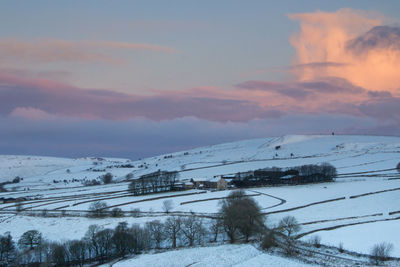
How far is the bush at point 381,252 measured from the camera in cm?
4116

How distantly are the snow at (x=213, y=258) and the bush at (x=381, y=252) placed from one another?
7.62 metres

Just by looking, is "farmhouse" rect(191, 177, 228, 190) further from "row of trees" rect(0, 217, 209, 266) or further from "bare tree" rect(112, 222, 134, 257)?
"bare tree" rect(112, 222, 134, 257)

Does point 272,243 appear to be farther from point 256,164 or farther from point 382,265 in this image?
point 256,164

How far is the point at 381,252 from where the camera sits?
41.5 m

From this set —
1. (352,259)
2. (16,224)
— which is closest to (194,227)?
(352,259)

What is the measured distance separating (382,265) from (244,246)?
17775 millimetres

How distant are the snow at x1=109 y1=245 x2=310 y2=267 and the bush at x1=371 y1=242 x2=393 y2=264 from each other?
25.0 ft

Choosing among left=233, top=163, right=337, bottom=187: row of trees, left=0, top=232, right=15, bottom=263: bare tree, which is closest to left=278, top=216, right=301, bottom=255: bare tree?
left=0, top=232, right=15, bottom=263: bare tree

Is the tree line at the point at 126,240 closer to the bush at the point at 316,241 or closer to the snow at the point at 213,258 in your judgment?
the snow at the point at 213,258

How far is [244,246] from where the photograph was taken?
171 feet

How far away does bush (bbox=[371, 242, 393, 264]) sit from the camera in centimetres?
4116

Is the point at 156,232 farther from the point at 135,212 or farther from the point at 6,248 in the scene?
the point at 6,248

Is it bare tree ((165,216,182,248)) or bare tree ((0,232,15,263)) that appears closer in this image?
bare tree ((0,232,15,263))

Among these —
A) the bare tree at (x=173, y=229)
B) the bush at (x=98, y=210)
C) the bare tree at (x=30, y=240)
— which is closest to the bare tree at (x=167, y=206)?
the bush at (x=98, y=210)
